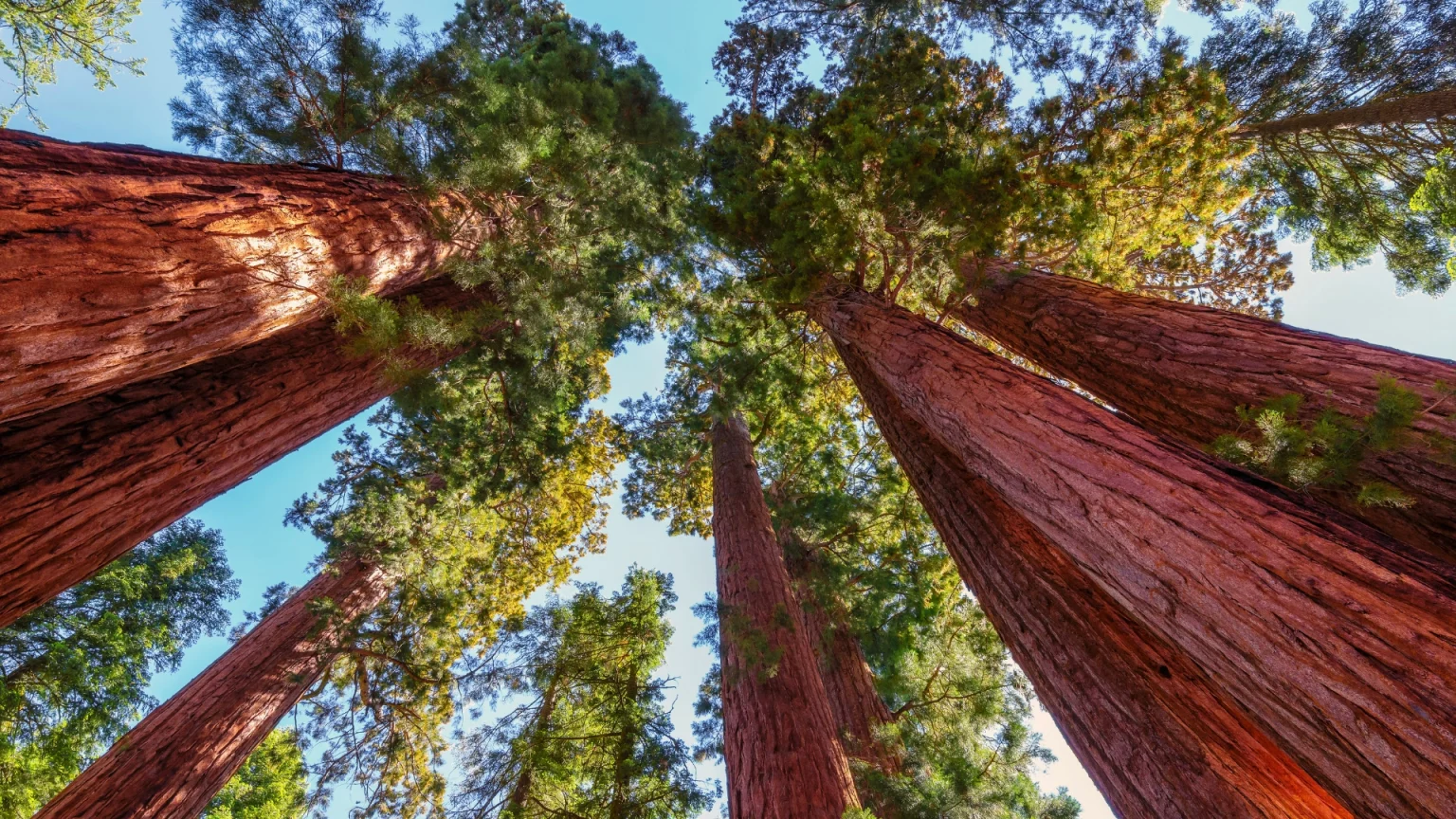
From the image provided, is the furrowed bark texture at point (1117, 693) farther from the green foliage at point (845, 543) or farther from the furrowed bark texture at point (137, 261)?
the furrowed bark texture at point (137, 261)

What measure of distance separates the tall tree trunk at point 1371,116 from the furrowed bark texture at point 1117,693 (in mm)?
8056

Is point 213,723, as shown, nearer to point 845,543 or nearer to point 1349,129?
point 845,543

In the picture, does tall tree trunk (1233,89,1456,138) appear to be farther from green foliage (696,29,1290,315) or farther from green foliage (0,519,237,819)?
green foliage (0,519,237,819)

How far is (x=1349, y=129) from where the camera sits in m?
8.12

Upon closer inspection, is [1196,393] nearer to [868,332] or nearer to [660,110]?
[868,332]

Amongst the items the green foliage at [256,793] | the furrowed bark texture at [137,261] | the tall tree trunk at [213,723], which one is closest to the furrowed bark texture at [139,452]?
the furrowed bark texture at [137,261]

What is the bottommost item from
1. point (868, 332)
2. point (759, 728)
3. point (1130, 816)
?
point (1130, 816)

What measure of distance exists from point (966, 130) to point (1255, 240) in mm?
6574

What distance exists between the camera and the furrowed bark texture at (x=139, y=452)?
8.48ft

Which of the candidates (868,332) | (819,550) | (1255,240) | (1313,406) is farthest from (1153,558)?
(1255,240)

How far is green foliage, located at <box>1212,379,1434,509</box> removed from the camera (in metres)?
2.09

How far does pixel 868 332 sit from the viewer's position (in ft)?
16.6

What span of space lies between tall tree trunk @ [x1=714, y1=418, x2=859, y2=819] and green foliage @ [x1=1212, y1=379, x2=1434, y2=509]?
2867 millimetres

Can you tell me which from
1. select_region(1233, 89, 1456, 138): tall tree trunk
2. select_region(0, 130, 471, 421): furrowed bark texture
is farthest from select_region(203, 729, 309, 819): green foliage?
select_region(1233, 89, 1456, 138): tall tree trunk
